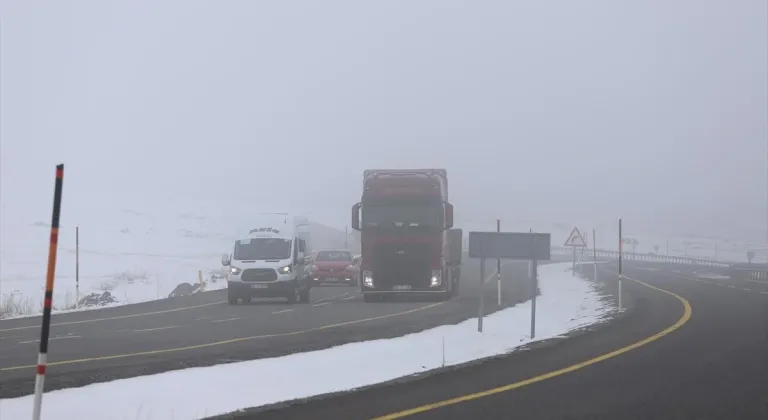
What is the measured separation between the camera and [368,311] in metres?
29.3

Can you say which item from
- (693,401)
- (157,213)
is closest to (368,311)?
(693,401)

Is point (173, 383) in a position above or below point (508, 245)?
below

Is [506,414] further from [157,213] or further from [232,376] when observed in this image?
[157,213]

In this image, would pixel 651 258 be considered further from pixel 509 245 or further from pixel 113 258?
pixel 509 245

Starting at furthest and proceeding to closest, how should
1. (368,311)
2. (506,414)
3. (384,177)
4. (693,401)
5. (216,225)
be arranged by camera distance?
(216,225), (384,177), (368,311), (693,401), (506,414)

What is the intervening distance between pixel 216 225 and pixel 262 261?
9519cm

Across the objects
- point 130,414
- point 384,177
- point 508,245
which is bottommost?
point 130,414

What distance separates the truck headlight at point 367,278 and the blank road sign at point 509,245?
1320cm

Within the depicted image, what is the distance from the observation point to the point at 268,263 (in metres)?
33.4

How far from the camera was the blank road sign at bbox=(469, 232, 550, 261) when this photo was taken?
66.6ft

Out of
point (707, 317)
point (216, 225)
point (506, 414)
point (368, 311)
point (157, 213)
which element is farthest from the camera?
point (157, 213)

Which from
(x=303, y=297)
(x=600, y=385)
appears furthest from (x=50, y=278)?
(x=303, y=297)

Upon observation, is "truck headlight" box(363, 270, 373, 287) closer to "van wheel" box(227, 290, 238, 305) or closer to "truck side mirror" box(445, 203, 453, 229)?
"truck side mirror" box(445, 203, 453, 229)

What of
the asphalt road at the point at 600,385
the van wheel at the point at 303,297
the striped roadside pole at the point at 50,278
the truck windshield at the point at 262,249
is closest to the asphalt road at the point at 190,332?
the van wheel at the point at 303,297
